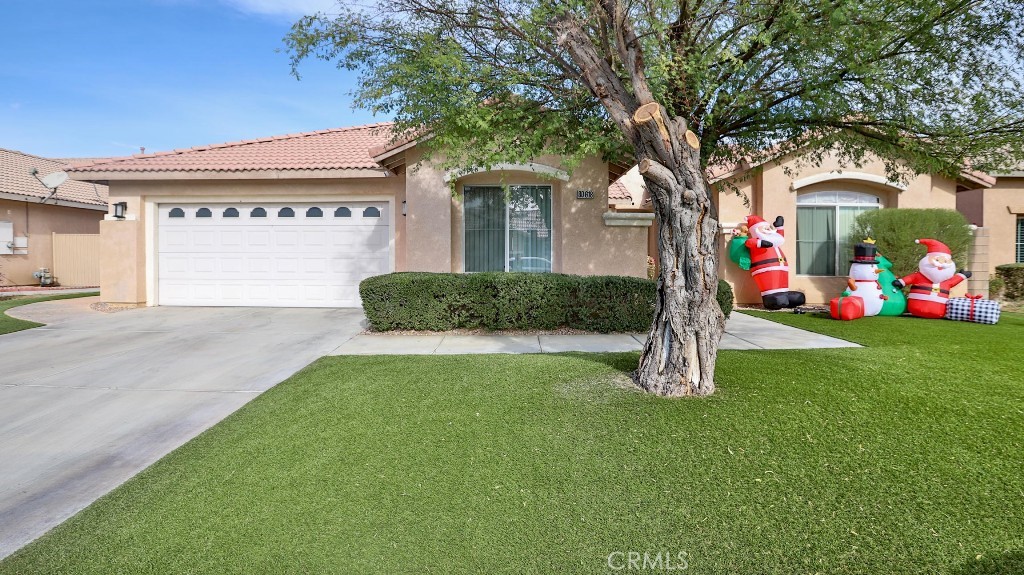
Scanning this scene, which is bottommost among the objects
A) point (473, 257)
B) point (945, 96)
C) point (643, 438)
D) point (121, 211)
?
point (643, 438)

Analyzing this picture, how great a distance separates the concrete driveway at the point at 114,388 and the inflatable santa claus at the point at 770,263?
8.22 m

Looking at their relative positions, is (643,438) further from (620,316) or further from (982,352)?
(982,352)

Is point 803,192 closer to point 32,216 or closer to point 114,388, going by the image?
point 114,388

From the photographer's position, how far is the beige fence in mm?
17406

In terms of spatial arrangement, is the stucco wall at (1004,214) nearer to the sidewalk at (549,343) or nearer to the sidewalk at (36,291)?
the sidewalk at (549,343)

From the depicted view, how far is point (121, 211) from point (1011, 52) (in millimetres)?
15663

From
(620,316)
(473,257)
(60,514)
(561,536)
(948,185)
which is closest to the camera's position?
(561,536)

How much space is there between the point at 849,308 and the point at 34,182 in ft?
82.4

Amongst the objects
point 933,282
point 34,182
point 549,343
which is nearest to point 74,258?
point 34,182

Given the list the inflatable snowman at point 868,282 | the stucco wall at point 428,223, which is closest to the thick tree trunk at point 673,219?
the stucco wall at point 428,223

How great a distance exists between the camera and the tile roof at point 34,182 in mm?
16844

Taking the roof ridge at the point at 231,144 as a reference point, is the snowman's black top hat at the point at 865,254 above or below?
below

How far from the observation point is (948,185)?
12016 mm

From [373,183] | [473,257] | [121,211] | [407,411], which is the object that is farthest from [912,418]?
[121,211]
